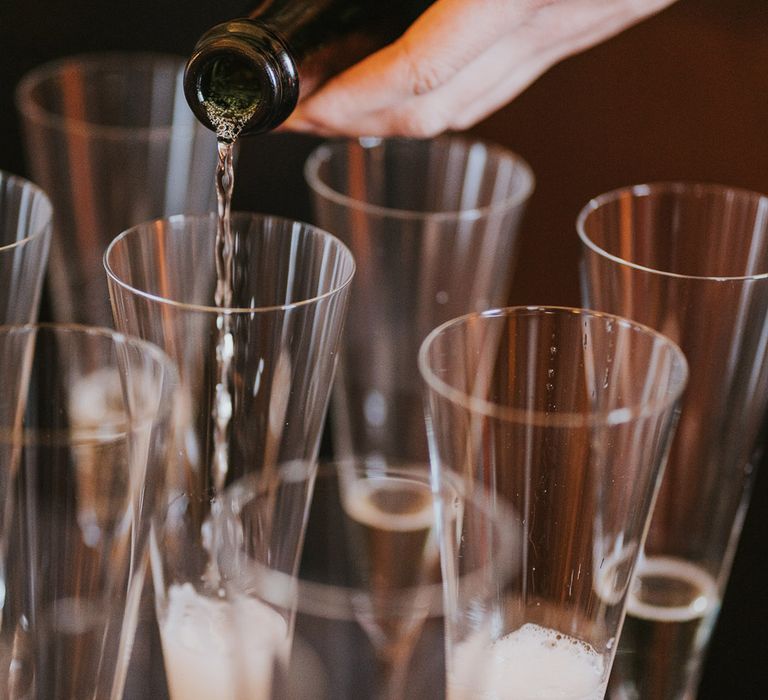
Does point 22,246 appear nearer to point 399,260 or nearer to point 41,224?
point 41,224

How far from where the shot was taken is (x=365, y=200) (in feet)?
3.26

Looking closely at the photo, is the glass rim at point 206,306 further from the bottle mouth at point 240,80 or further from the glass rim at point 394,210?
the glass rim at point 394,210

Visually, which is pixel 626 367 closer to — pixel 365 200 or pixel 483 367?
pixel 483 367

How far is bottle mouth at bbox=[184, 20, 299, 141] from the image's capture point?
616 millimetres

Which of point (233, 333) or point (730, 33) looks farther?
point (730, 33)

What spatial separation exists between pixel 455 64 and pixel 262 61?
137 mm

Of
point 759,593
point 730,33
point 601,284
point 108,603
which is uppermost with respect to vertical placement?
point 730,33

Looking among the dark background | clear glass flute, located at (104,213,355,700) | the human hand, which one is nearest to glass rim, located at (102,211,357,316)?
clear glass flute, located at (104,213,355,700)

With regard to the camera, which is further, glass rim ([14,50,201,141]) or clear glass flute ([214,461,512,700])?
glass rim ([14,50,201,141])

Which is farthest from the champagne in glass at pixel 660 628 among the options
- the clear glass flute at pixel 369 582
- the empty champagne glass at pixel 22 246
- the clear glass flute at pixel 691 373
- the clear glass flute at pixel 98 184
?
the clear glass flute at pixel 98 184

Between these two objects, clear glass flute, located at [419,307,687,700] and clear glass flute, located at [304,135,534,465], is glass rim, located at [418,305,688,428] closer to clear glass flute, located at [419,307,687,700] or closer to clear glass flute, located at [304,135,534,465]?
clear glass flute, located at [419,307,687,700]

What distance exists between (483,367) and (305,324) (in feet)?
0.28

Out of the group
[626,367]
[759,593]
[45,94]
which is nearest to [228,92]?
[626,367]

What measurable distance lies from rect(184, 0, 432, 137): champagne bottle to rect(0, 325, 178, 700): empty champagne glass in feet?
0.55
